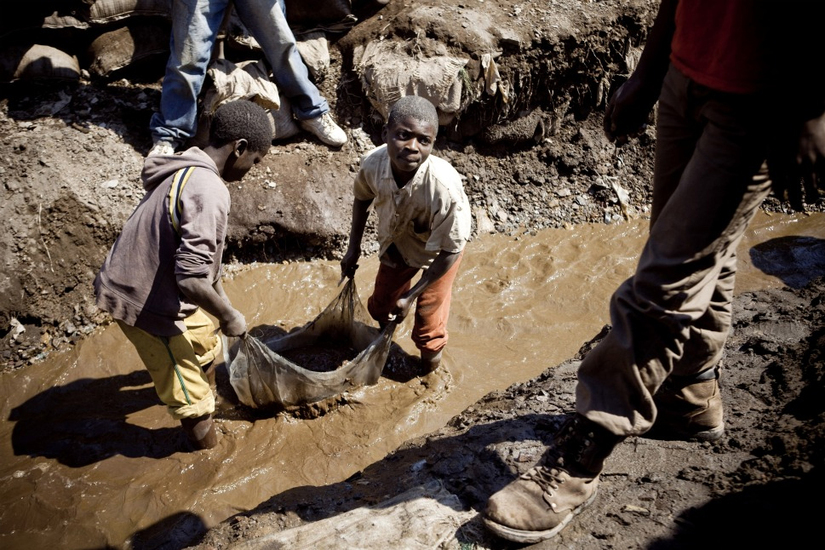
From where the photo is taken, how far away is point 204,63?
12.9ft

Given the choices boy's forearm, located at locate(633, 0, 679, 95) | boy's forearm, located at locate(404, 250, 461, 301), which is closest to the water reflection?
boy's forearm, located at locate(404, 250, 461, 301)

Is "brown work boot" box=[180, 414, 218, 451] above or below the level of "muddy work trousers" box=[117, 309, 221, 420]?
below

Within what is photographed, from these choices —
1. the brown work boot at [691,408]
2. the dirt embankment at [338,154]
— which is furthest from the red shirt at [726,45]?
the dirt embankment at [338,154]

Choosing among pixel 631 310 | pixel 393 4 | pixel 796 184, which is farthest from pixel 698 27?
pixel 393 4

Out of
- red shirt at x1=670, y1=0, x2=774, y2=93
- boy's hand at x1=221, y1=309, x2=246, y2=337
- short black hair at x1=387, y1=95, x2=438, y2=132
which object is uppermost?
red shirt at x1=670, y1=0, x2=774, y2=93

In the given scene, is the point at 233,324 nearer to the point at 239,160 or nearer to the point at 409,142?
the point at 239,160

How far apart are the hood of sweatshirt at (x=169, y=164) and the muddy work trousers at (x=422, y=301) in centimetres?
119

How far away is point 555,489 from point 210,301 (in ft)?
5.16

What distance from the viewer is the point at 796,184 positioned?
1.37 meters

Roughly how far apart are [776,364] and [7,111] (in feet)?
16.8

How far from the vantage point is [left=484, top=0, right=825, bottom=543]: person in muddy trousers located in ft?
4.41

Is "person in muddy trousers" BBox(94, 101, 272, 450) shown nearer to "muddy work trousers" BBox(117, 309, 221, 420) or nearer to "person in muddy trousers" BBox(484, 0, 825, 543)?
"muddy work trousers" BBox(117, 309, 221, 420)

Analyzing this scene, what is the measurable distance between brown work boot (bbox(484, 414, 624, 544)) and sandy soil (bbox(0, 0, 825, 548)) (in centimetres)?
10

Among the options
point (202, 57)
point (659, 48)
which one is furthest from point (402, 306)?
point (202, 57)
